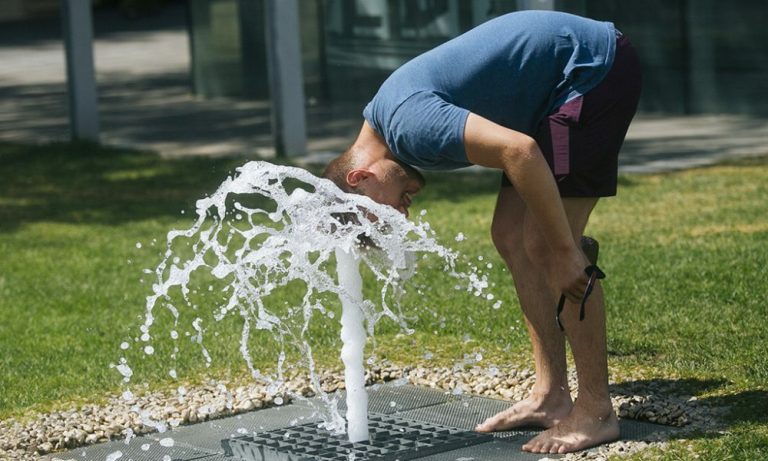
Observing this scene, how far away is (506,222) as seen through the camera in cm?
507

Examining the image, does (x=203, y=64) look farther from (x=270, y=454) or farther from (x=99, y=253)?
(x=270, y=454)

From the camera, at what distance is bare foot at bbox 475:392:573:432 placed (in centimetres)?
510

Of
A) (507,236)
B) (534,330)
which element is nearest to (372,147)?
(507,236)

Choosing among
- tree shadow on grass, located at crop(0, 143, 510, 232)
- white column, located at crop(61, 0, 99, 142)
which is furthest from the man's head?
white column, located at crop(61, 0, 99, 142)

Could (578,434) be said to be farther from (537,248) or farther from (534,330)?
(537,248)

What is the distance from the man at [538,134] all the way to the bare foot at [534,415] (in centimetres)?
19

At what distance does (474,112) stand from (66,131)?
454 inches

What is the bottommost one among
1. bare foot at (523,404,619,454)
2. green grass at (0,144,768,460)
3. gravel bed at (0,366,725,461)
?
green grass at (0,144,768,460)

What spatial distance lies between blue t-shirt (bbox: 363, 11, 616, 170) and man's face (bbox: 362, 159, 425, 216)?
66 mm

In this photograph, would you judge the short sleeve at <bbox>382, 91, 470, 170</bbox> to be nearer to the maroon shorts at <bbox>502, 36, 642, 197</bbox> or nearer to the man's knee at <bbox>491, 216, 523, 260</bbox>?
the maroon shorts at <bbox>502, 36, 642, 197</bbox>

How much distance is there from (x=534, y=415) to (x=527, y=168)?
44.6 inches

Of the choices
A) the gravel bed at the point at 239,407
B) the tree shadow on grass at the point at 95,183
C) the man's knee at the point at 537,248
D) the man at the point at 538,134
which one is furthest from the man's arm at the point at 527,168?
the tree shadow on grass at the point at 95,183

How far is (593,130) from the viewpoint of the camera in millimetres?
4680

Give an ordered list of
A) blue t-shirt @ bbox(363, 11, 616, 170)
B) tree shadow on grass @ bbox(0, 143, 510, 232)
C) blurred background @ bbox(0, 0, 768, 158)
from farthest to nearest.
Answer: blurred background @ bbox(0, 0, 768, 158)
tree shadow on grass @ bbox(0, 143, 510, 232)
blue t-shirt @ bbox(363, 11, 616, 170)
